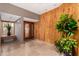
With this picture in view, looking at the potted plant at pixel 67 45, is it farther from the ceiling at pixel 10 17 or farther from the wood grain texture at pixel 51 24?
the ceiling at pixel 10 17

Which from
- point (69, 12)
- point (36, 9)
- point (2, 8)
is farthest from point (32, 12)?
point (69, 12)


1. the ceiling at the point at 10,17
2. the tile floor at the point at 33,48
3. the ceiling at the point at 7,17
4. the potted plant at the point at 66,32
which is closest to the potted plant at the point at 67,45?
the potted plant at the point at 66,32

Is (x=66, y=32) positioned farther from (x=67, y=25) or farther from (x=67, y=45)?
(x=67, y=45)

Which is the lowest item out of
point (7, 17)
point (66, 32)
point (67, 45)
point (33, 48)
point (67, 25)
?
point (33, 48)

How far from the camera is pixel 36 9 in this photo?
3.59m

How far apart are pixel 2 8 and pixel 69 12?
228 cm

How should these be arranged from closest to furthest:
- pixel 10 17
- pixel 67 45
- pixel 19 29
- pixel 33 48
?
pixel 67 45 → pixel 19 29 → pixel 10 17 → pixel 33 48

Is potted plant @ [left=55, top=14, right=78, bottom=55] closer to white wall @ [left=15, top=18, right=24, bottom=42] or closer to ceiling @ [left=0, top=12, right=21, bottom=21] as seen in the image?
white wall @ [left=15, top=18, right=24, bottom=42]

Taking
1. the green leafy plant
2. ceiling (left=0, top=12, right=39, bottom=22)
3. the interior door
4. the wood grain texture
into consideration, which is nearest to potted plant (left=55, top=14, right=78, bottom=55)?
the green leafy plant

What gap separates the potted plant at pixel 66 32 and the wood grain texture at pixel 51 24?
161 mm

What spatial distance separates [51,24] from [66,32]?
1.92ft

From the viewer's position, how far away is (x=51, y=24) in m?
3.32

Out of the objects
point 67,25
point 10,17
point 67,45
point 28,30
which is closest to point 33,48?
point 28,30

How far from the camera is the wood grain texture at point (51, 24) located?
3193mm
